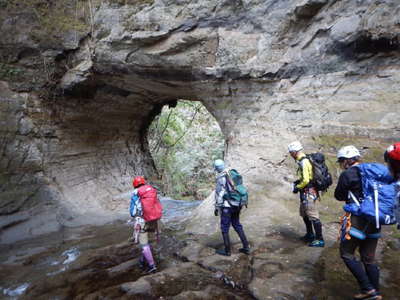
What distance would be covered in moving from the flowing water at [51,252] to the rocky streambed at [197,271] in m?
0.02

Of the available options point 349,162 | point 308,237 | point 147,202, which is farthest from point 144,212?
point 349,162

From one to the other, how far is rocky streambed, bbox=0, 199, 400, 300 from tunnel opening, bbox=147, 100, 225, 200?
11.0 metres

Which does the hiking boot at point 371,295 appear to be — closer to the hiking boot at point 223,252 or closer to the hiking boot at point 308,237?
the hiking boot at point 308,237

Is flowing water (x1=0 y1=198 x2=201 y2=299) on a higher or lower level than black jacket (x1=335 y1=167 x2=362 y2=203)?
lower

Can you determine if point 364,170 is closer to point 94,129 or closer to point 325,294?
point 325,294

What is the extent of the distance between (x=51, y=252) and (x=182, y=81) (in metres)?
4.76

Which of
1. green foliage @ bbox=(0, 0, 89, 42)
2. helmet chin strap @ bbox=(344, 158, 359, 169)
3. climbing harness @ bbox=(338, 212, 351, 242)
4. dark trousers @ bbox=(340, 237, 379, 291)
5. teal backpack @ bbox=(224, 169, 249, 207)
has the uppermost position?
green foliage @ bbox=(0, 0, 89, 42)

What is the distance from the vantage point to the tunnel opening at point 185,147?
1655 cm

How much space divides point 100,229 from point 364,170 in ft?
20.3

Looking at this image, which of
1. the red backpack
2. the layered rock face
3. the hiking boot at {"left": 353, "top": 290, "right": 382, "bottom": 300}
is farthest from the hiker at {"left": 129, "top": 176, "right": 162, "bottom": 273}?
the hiking boot at {"left": 353, "top": 290, "right": 382, "bottom": 300}

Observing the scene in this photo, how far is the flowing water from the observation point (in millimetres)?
4350

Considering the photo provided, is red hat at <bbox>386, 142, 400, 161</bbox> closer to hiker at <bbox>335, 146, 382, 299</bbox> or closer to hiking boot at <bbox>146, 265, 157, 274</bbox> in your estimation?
hiker at <bbox>335, 146, 382, 299</bbox>

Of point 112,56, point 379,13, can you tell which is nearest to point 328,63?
point 379,13

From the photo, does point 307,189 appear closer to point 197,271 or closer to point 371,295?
point 371,295
